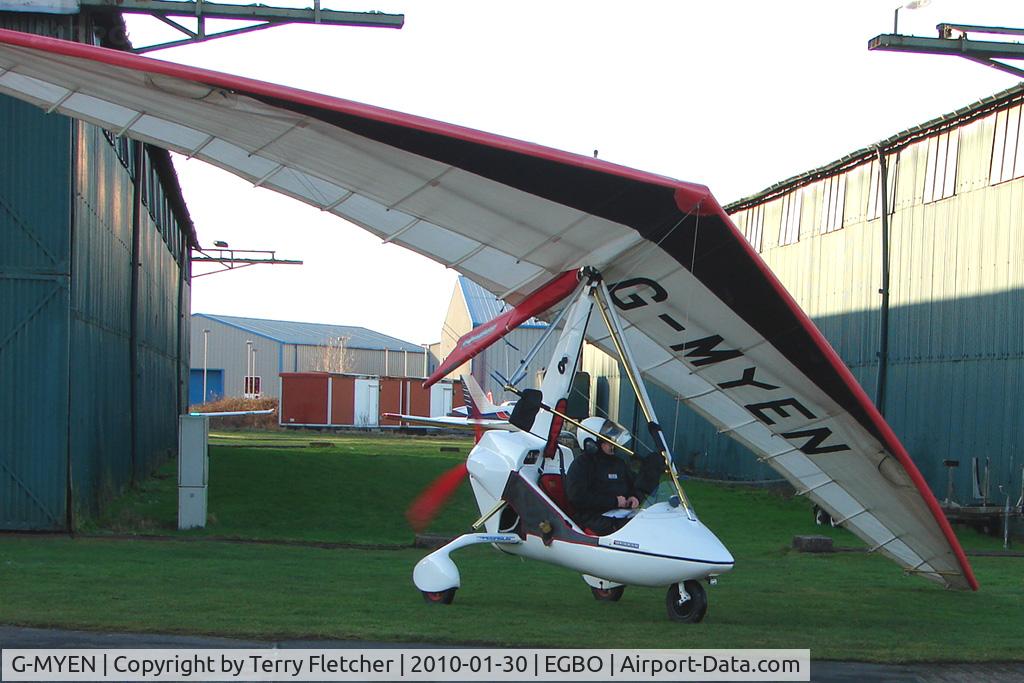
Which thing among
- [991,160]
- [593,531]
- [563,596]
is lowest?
[563,596]

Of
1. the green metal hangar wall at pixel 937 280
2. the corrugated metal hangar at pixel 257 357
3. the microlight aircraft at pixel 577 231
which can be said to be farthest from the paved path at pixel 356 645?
the corrugated metal hangar at pixel 257 357

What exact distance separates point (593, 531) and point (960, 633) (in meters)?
3.47

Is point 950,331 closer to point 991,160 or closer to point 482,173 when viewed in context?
point 991,160

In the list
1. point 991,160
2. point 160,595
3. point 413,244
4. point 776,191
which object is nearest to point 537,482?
point 413,244

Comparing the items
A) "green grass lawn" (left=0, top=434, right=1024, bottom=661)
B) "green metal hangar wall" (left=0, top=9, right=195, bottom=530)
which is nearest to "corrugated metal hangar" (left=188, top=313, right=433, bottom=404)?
"green metal hangar wall" (left=0, top=9, right=195, bottom=530)

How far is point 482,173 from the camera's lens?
10.2m

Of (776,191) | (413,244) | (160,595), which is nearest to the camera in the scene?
(160,595)

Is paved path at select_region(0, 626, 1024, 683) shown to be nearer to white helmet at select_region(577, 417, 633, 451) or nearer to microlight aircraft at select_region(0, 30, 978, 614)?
microlight aircraft at select_region(0, 30, 978, 614)

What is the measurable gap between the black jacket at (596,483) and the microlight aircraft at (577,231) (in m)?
1.68

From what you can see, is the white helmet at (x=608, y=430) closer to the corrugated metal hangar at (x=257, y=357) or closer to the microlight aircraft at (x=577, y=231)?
the microlight aircraft at (x=577, y=231)

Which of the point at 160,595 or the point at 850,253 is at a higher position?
the point at 850,253

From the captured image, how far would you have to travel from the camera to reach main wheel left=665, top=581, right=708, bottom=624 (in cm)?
1059

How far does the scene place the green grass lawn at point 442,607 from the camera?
9703mm
